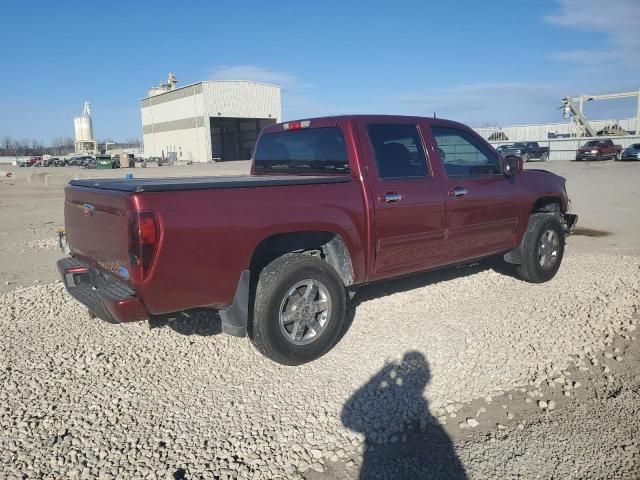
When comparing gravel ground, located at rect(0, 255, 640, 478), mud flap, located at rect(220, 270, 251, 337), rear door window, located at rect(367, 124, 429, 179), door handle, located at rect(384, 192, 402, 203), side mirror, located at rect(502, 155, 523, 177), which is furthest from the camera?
side mirror, located at rect(502, 155, 523, 177)

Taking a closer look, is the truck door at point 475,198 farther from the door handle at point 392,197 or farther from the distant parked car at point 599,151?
the distant parked car at point 599,151

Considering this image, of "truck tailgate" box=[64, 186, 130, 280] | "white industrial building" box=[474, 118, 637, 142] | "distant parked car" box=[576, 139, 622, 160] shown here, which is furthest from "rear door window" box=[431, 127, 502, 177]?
"white industrial building" box=[474, 118, 637, 142]

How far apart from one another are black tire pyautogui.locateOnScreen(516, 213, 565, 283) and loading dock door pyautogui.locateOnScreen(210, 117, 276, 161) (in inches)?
2618

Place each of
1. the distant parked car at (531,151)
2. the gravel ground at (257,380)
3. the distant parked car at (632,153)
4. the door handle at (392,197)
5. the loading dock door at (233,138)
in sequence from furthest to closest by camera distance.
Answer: the loading dock door at (233,138), the distant parked car at (531,151), the distant parked car at (632,153), the door handle at (392,197), the gravel ground at (257,380)

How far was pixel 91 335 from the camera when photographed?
4.68 metres

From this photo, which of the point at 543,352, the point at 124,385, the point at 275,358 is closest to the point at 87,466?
the point at 124,385

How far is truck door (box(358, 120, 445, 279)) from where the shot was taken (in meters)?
4.46

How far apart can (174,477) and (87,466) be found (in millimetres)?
524

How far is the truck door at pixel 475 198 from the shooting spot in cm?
511

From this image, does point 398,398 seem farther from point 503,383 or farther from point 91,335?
point 91,335

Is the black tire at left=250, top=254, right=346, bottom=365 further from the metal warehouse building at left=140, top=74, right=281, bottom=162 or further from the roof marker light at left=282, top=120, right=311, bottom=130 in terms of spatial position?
the metal warehouse building at left=140, top=74, right=281, bottom=162

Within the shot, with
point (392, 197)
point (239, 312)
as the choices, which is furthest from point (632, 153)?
point (239, 312)

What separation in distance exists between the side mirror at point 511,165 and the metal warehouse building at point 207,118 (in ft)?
202

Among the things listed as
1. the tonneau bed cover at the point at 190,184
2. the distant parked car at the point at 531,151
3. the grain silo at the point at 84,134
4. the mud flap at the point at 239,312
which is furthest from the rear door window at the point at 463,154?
the grain silo at the point at 84,134
